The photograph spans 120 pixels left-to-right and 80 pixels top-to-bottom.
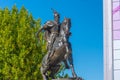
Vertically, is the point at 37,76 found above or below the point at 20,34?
below

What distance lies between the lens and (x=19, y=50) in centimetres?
3262

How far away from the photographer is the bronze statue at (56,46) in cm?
1507

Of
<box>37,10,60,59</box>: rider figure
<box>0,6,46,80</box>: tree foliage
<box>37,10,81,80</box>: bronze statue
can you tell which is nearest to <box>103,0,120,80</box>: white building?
<box>37,10,81,80</box>: bronze statue

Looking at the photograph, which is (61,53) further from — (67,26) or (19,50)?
(19,50)

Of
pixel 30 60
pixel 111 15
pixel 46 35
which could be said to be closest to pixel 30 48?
pixel 30 60

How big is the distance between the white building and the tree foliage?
37.3ft

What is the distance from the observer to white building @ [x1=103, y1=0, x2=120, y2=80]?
67.5ft

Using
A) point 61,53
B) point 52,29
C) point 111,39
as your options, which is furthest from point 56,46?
point 111,39

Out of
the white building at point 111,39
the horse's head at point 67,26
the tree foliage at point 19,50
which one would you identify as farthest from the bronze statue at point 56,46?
the tree foliage at point 19,50

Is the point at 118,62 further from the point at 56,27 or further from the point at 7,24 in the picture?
the point at 7,24

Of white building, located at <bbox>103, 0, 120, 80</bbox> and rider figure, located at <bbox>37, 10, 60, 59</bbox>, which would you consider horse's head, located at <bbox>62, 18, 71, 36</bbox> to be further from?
white building, located at <bbox>103, 0, 120, 80</bbox>

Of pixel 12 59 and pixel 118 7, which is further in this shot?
pixel 12 59

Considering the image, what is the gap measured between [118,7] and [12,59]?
489 inches

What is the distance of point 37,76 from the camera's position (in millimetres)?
32031
